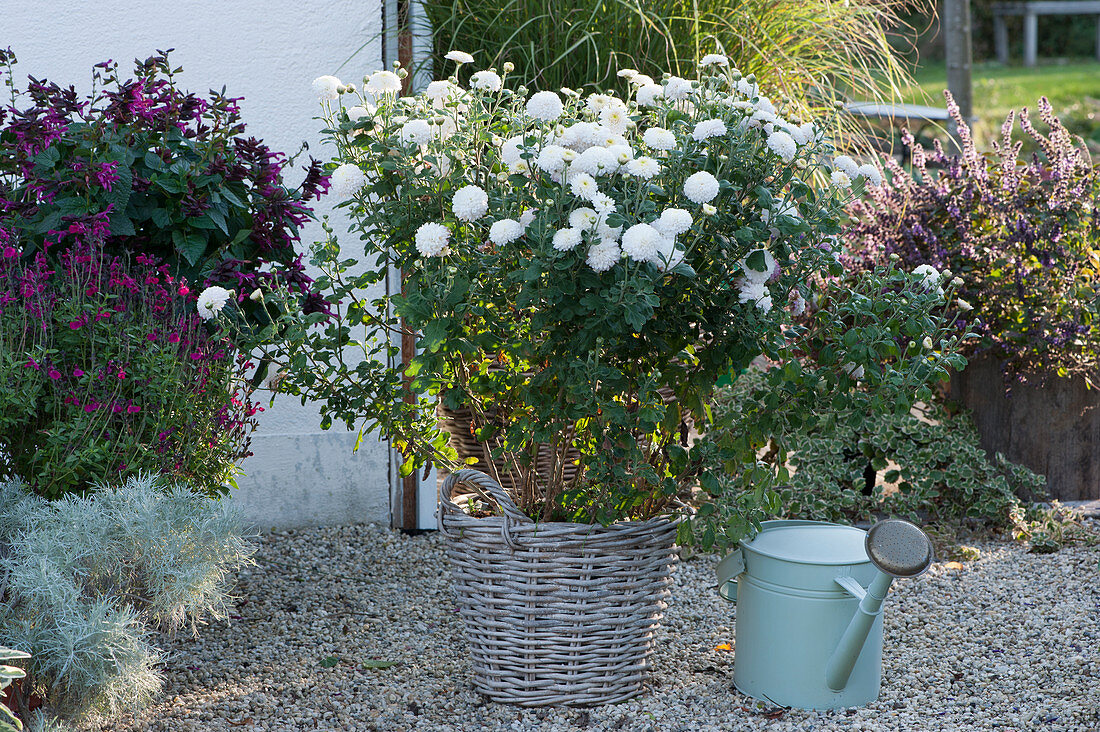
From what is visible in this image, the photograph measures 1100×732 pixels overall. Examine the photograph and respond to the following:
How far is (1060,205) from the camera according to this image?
11.8 ft

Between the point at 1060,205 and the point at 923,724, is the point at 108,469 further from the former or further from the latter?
the point at 1060,205

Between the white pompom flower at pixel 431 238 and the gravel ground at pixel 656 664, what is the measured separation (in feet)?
3.54

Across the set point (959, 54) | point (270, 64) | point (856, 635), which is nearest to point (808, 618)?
point (856, 635)

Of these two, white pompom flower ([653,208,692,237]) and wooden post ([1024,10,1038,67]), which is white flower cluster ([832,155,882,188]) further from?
wooden post ([1024,10,1038,67])

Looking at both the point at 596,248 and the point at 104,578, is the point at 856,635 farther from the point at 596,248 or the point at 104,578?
the point at 104,578

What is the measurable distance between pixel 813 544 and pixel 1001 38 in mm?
15116

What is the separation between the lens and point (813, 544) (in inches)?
92.0

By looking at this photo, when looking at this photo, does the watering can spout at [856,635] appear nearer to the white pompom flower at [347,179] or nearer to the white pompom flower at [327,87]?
the white pompom flower at [347,179]

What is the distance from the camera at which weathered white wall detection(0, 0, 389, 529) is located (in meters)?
3.39

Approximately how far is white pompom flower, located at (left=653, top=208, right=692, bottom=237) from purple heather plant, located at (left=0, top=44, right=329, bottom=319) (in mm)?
972

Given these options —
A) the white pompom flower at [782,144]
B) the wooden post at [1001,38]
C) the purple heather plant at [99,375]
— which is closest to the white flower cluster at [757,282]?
the white pompom flower at [782,144]

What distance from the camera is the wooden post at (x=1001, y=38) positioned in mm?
15078

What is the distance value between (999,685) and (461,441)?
1745 mm

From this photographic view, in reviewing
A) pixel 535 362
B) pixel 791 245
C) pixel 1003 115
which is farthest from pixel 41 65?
pixel 1003 115
